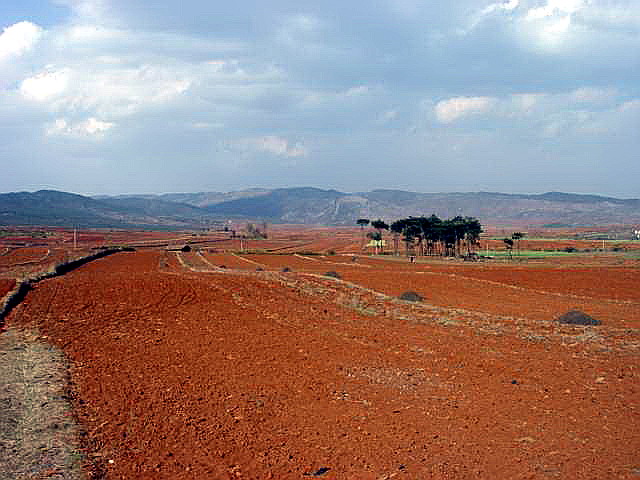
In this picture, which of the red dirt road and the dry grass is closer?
the dry grass

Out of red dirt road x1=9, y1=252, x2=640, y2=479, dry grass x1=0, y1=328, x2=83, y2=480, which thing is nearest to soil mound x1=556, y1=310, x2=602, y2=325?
red dirt road x1=9, y1=252, x2=640, y2=479

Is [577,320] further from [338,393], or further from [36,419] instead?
[36,419]

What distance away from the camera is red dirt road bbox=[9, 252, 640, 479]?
8258mm

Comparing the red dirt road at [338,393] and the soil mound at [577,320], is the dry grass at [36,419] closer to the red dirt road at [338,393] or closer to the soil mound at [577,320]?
the red dirt road at [338,393]

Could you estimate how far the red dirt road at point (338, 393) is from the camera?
826 centimetres

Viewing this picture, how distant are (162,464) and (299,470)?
199cm

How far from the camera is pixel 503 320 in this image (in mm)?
20141

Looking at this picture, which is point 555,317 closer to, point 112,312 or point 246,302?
point 246,302

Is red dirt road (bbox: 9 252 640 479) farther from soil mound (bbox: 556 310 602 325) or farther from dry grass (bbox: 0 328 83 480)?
soil mound (bbox: 556 310 602 325)

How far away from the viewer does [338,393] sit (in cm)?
1144

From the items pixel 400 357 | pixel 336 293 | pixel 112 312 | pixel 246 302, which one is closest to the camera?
pixel 400 357

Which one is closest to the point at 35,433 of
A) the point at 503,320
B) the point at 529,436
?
the point at 529,436

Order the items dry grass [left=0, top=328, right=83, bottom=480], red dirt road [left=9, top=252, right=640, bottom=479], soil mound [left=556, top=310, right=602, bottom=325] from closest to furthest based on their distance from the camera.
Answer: dry grass [left=0, top=328, right=83, bottom=480], red dirt road [left=9, top=252, right=640, bottom=479], soil mound [left=556, top=310, right=602, bottom=325]

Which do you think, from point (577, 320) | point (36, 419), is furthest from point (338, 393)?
point (577, 320)
